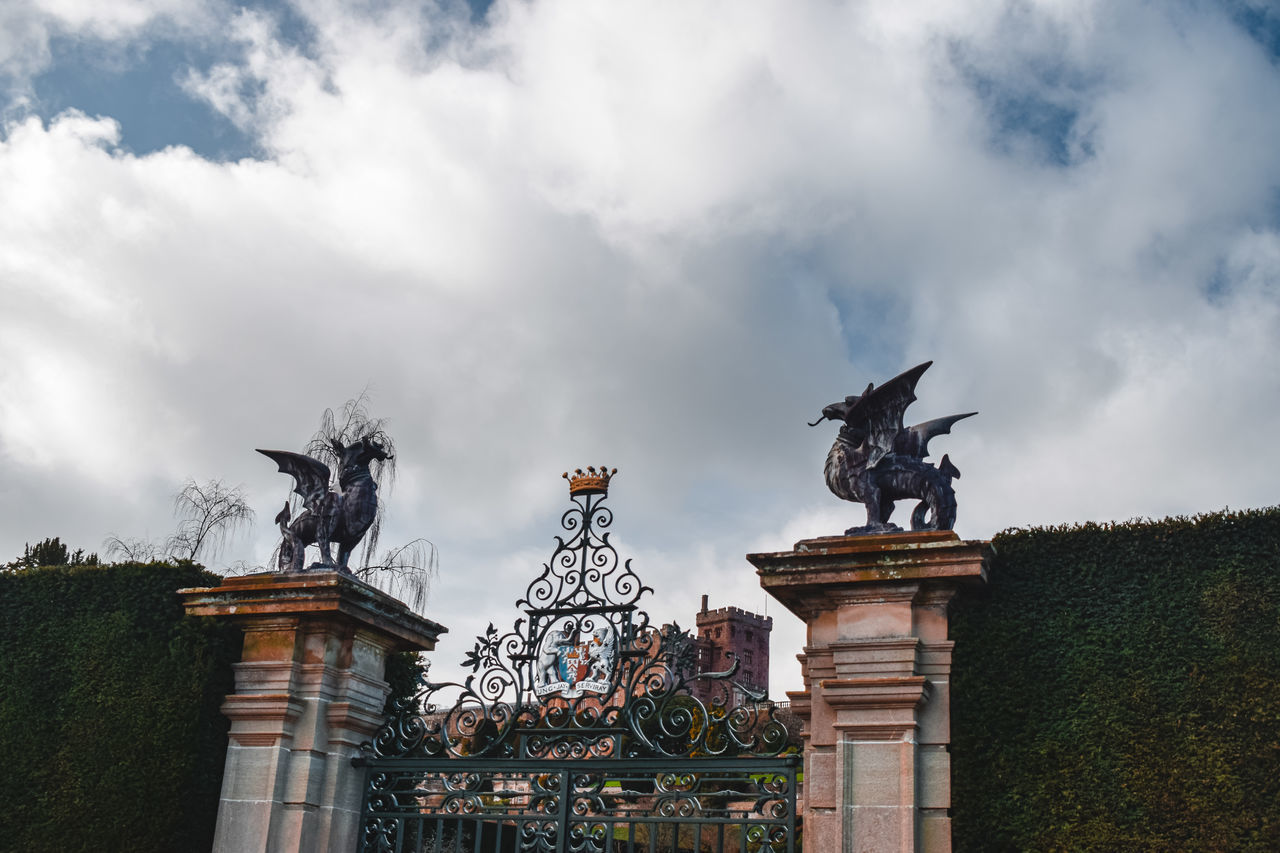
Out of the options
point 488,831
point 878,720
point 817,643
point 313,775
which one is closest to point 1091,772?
point 878,720

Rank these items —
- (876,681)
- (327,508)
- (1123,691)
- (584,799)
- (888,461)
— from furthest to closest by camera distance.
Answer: (327,508), (584,799), (888,461), (876,681), (1123,691)

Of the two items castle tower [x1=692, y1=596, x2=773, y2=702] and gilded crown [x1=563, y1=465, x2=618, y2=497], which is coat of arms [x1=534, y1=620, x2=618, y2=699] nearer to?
gilded crown [x1=563, y1=465, x2=618, y2=497]

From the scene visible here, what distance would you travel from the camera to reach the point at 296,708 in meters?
8.20

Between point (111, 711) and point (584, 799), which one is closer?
point (584, 799)

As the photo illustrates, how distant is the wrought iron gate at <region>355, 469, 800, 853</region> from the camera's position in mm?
7301

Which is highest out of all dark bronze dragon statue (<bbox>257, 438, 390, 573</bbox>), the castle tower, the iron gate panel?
the castle tower

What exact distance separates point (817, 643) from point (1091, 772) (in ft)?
5.32

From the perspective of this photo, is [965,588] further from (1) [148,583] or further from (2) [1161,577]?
(1) [148,583]

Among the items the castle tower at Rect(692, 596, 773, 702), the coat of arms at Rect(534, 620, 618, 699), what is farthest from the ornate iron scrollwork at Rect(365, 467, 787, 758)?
the castle tower at Rect(692, 596, 773, 702)

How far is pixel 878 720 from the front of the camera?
6.70 metres

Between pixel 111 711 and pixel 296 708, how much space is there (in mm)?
1259

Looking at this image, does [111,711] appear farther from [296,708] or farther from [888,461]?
[888,461]

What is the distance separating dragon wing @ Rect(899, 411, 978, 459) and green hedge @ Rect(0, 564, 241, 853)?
480 cm

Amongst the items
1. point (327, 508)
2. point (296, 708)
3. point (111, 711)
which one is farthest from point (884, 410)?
point (111, 711)
